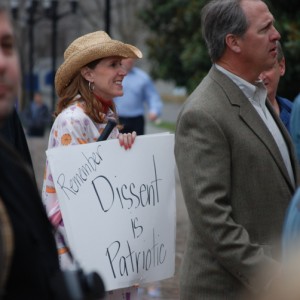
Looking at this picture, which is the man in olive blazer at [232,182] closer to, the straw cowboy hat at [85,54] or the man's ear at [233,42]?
the man's ear at [233,42]

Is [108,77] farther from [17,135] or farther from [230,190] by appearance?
[230,190]

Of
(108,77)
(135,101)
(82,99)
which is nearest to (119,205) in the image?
(82,99)

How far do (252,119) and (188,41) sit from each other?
1254 centimetres

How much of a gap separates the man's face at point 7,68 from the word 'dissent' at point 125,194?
2.23 meters

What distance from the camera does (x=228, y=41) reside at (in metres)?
4.25

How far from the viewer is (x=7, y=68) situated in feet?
8.66

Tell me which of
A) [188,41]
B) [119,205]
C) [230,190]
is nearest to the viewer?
[230,190]

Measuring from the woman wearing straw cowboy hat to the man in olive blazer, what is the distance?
945 millimetres

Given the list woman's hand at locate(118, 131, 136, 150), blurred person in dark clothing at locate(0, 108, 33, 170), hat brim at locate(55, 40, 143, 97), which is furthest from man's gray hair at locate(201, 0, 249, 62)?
blurred person in dark clothing at locate(0, 108, 33, 170)

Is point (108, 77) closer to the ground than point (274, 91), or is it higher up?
higher up

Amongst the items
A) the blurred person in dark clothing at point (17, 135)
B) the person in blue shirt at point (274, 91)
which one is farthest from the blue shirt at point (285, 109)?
the blurred person in dark clothing at point (17, 135)

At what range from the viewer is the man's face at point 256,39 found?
13.9 ft

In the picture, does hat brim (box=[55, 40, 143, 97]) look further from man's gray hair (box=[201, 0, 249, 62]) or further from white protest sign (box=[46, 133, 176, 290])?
man's gray hair (box=[201, 0, 249, 62])

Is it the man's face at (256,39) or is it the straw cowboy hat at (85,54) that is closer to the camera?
the man's face at (256,39)
